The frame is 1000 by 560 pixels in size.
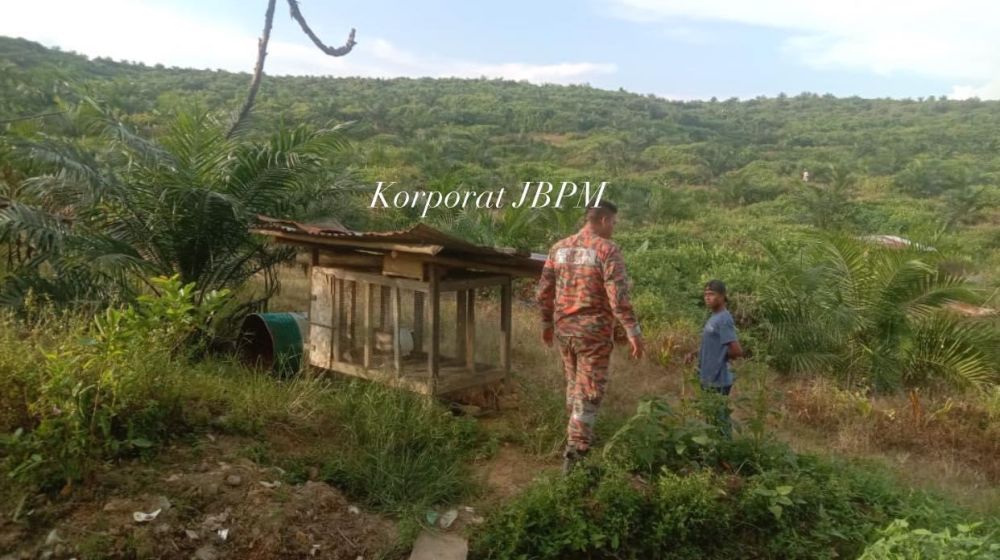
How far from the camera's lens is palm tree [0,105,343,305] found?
677 centimetres

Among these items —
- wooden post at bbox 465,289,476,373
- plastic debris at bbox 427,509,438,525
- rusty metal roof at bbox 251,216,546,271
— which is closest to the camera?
plastic debris at bbox 427,509,438,525

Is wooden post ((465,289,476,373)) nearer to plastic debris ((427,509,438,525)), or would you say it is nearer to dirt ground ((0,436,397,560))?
plastic debris ((427,509,438,525))

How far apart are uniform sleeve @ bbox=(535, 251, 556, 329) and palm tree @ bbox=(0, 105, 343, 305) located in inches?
126

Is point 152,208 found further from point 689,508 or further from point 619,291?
point 689,508

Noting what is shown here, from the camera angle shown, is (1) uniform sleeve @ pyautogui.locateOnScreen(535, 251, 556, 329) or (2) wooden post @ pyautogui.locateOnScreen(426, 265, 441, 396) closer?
(1) uniform sleeve @ pyautogui.locateOnScreen(535, 251, 556, 329)

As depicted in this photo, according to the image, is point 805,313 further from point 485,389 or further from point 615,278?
point 615,278

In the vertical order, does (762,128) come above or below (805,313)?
above

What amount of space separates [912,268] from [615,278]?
17.4 feet

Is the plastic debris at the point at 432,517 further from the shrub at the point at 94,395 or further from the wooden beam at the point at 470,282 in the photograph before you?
the wooden beam at the point at 470,282

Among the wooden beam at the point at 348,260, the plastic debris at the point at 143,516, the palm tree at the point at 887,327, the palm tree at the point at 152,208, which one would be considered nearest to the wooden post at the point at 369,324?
the wooden beam at the point at 348,260

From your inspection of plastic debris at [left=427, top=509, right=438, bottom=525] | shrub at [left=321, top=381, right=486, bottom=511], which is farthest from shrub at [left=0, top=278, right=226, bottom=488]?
plastic debris at [left=427, top=509, right=438, bottom=525]

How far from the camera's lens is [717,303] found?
217 inches

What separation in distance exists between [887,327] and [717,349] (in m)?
4.16

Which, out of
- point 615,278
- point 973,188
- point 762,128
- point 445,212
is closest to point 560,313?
point 615,278
